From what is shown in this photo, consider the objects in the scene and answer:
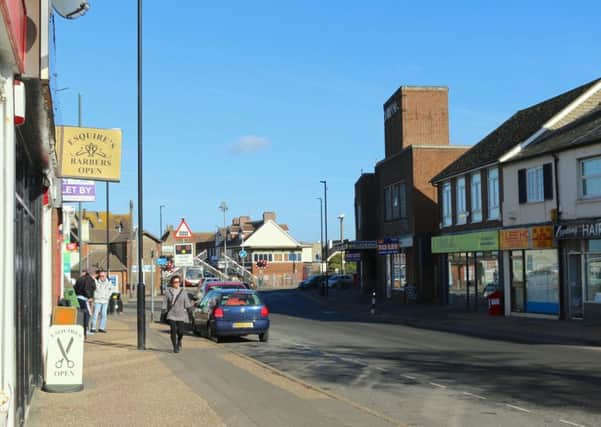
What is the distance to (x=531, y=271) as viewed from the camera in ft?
104

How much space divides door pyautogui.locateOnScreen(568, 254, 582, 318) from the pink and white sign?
1623cm

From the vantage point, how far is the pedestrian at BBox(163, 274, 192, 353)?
17.9 metres

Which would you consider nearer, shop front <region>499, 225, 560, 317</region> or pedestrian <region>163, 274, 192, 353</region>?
pedestrian <region>163, 274, 192, 353</region>

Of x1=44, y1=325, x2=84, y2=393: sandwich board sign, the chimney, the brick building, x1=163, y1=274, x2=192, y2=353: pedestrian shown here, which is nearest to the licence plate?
x1=163, y1=274, x2=192, y2=353: pedestrian

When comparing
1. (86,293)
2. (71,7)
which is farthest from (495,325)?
(71,7)

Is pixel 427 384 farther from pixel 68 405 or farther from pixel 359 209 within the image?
pixel 359 209

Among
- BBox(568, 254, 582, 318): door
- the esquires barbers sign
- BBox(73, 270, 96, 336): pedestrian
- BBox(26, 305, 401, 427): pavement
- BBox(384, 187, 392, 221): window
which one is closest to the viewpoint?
BBox(26, 305, 401, 427): pavement

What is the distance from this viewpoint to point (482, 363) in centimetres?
1645

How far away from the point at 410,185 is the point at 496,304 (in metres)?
13.0

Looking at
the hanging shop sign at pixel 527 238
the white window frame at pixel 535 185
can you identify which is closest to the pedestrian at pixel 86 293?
the hanging shop sign at pixel 527 238

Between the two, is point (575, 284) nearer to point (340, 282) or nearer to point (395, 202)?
point (395, 202)

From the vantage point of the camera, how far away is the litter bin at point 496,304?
1324 inches

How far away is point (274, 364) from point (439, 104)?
114 feet

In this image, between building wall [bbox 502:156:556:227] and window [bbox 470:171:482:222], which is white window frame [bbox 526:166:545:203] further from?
window [bbox 470:171:482:222]
